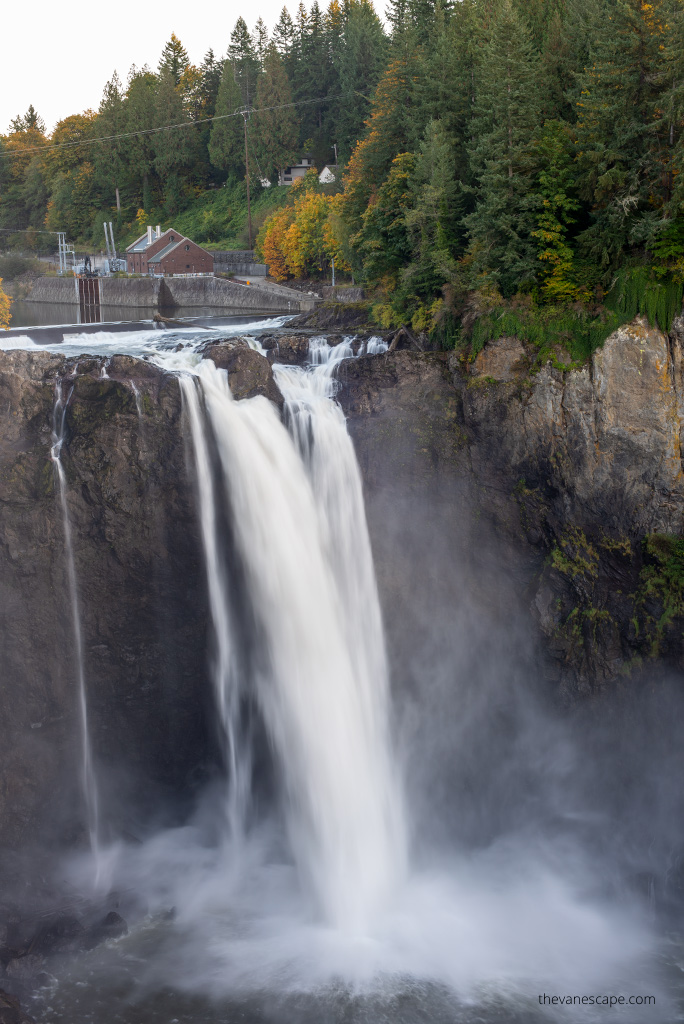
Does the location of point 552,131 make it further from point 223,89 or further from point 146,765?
point 223,89

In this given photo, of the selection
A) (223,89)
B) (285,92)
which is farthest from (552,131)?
(223,89)

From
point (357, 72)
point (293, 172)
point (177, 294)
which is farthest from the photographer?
point (293, 172)

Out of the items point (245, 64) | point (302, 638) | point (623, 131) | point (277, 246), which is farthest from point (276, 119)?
point (302, 638)

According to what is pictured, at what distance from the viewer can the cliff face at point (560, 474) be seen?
18.2 metres

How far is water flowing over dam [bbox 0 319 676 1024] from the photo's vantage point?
50.1ft

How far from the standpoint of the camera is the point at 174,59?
99.9 m

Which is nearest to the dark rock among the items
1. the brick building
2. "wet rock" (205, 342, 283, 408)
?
"wet rock" (205, 342, 283, 408)

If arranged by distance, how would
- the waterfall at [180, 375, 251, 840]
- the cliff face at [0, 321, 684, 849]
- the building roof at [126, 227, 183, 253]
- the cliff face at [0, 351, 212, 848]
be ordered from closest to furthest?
the cliff face at [0, 351, 212, 848], the cliff face at [0, 321, 684, 849], the waterfall at [180, 375, 251, 840], the building roof at [126, 227, 183, 253]

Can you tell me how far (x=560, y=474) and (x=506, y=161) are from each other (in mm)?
8405

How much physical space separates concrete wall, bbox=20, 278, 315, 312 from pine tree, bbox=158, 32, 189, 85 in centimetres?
5202

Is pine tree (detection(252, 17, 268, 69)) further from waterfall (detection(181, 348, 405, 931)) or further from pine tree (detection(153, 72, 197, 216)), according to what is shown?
waterfall (detection(181, 348, 405, 931))

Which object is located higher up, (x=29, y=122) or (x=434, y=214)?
(x=29, y=122)

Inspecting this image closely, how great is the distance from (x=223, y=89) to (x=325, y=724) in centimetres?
8428

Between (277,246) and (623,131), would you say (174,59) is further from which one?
(623,131)
